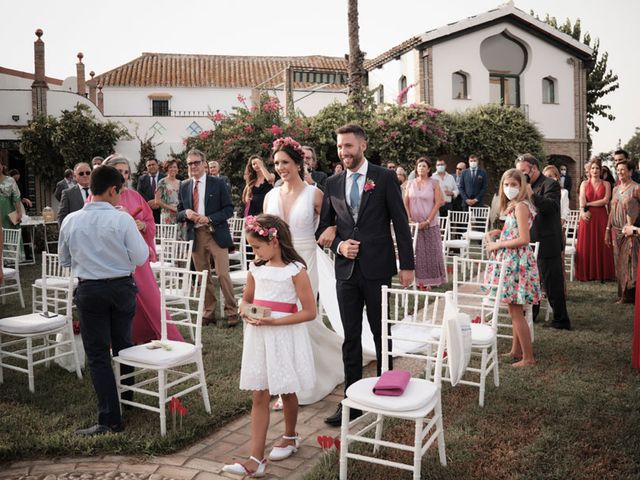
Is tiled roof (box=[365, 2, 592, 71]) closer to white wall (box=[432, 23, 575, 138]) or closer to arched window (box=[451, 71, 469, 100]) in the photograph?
white wall (box=[432, 23, 575, 138])

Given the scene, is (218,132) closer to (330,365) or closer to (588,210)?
(588,210)

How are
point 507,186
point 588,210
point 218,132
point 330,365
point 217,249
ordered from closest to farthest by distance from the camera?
point 330,365
point 507,186
point 217,249
point 588,210
point 218,132

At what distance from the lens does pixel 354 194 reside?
14.5 feet

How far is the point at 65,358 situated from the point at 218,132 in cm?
1079

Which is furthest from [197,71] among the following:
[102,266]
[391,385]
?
[391,385]

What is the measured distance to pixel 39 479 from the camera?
12.5ft

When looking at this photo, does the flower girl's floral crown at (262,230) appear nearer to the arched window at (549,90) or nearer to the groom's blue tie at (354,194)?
the groom's blue tie at (354,194)

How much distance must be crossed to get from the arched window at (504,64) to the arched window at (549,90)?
3.99 feet

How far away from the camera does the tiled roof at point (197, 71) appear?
111ft

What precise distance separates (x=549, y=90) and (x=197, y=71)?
19272mm

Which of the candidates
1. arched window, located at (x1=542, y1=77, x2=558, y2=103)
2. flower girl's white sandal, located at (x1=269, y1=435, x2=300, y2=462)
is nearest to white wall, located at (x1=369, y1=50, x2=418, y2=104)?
arched window, located at (x1=542, y1=77, x2=558, y2=103)

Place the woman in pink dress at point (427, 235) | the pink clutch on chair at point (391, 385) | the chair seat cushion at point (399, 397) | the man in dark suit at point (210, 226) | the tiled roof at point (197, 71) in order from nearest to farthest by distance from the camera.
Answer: the chair seat cushion at point (399, 397) → the pink clutch on chair at point (391, 385) → the man in dark suit at point (210, 226) → the woman in pink dress at point (427, 235) → the tiled roof at point (197, 71)

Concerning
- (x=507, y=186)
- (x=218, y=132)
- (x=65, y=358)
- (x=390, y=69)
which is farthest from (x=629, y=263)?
(x=390, y=69)

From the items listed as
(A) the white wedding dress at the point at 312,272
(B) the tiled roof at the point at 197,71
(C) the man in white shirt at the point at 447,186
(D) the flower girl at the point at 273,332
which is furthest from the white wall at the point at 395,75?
(D) the flower girl at the point at 273,332
